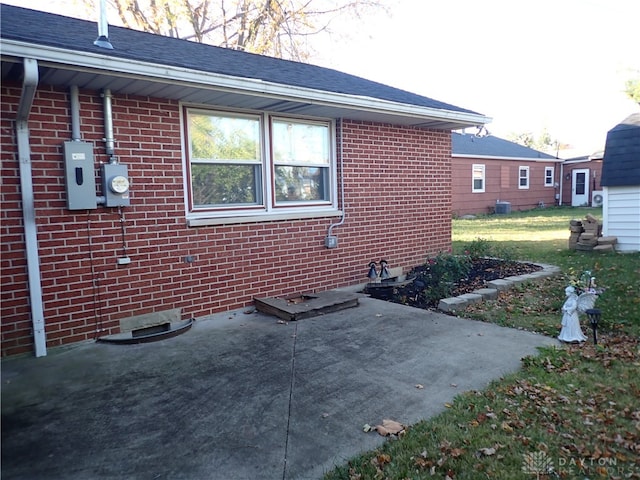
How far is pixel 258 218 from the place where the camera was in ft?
19.7

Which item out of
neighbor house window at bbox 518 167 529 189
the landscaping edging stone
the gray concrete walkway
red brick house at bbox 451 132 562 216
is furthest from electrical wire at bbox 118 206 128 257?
neighbor house window at bbox 518 167 529 189

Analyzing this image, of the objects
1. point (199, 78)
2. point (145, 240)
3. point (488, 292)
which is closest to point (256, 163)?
point (199, 78)

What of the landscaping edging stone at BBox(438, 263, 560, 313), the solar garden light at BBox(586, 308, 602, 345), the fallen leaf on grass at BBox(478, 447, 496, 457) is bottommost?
the fallen leaf on grass at BBox(478, 447, 496, 457)

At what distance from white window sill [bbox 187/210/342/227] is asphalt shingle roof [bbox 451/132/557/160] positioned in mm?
17989

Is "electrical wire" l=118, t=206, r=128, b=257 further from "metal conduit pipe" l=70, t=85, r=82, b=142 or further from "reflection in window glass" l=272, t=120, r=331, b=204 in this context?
"reflection in window glass" l=272, t=120, r=331, b=204

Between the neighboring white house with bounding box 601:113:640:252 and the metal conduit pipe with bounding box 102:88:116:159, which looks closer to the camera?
the metal conduit pipe with bounding box 102:88:116:159

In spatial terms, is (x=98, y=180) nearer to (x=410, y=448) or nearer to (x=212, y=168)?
(x=212, y=168)

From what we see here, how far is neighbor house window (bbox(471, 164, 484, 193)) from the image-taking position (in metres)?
23.6

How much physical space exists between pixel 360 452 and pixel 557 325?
11.3 ft

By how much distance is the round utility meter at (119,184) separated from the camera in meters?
4.72

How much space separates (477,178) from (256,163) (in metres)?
20.2

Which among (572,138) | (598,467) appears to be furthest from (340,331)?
(572,138)

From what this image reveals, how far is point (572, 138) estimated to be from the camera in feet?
248

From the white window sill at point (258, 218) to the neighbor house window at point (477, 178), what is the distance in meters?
18.6
